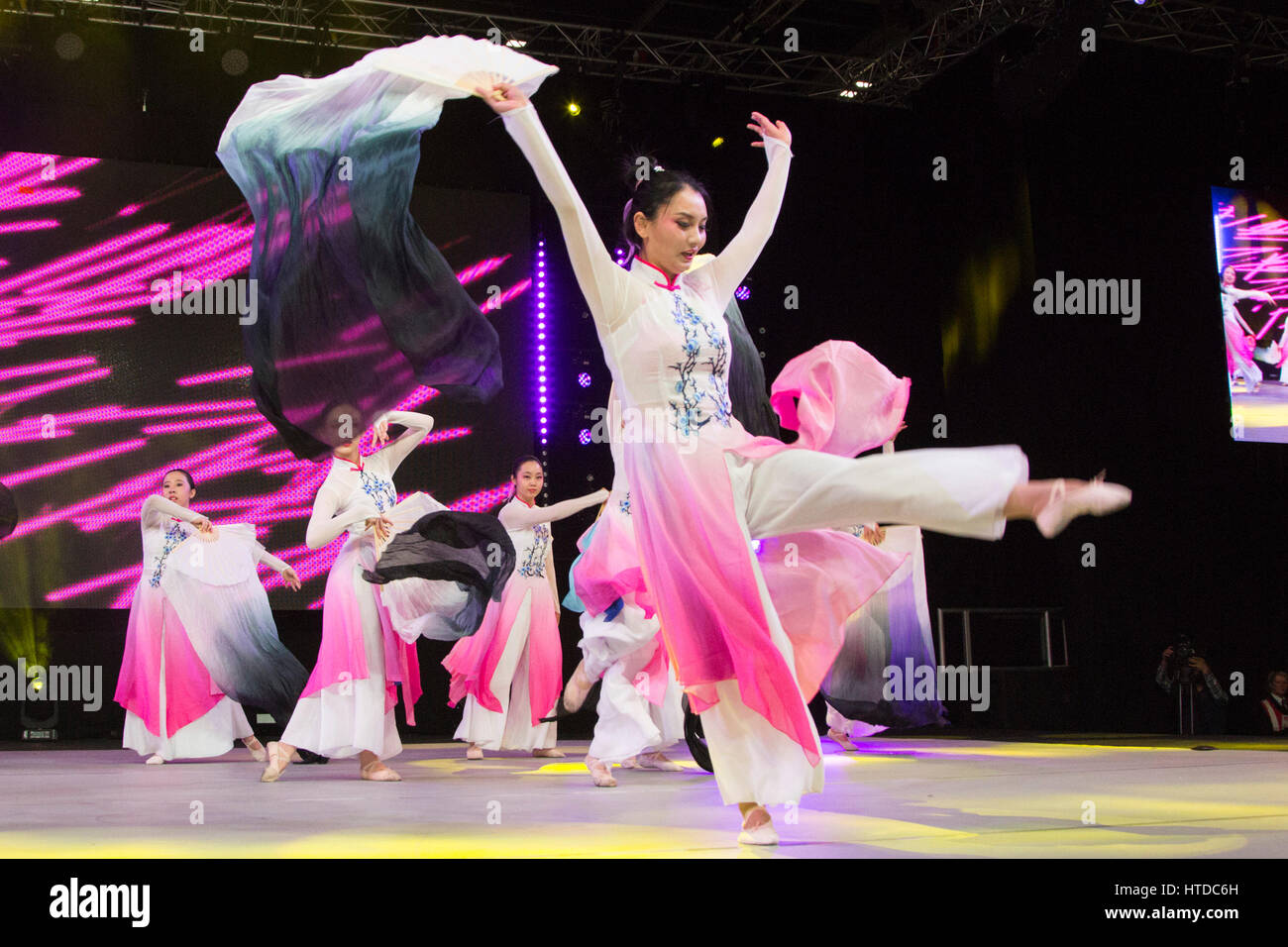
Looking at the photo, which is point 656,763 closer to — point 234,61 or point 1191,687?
point 1191,687

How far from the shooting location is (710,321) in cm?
291

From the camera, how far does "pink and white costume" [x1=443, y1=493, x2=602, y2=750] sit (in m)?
6.32

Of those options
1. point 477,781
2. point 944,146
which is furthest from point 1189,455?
point 477,781

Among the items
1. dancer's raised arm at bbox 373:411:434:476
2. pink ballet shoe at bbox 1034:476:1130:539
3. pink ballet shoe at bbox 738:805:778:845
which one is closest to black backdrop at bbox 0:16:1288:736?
dancer's raised arm at bbox 373:411:434:476

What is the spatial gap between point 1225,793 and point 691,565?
1964mm

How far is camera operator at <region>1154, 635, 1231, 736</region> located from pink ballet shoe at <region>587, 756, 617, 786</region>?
4.63 metres

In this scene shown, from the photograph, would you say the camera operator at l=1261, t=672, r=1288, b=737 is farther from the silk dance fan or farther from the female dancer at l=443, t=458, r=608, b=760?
the silk dance fan

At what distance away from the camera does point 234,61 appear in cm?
789

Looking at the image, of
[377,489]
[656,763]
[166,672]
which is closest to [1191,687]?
[656,763]

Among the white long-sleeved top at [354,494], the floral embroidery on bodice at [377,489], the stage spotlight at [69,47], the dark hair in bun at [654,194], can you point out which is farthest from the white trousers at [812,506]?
the stage spotlight at [69,47]

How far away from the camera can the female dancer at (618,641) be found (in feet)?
15.3

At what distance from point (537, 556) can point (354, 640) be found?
1922 millimetres

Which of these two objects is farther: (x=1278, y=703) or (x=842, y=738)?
(x=1278, y=703)

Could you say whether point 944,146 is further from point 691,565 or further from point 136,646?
point 691,565
